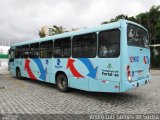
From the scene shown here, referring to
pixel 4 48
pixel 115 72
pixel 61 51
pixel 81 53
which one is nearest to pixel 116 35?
pixel 115 72

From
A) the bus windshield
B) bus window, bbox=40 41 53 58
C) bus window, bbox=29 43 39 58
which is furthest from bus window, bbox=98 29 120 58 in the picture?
bus window, bbox=29 43 39 58

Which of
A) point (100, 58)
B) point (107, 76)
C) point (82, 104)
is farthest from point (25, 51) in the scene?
point (107, 76)

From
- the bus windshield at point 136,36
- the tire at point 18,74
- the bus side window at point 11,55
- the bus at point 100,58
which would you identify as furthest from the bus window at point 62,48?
the bus side window at point 11,55

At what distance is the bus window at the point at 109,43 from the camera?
294 inches

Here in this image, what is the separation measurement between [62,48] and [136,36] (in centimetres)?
364

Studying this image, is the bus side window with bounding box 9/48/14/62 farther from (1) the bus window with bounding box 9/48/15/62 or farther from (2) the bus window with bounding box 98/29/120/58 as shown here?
(2) the bus window with bounding box 98/29/120/58

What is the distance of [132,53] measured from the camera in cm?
775

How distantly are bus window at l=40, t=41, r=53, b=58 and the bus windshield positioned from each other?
4.62m

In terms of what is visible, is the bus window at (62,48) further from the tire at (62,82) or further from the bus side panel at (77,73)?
the tire at (62,82)

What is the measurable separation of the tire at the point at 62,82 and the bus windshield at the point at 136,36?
3.76 metres

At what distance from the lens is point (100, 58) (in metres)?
8.03

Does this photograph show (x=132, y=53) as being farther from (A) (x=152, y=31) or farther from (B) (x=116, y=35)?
(A) (x=152, y=31)

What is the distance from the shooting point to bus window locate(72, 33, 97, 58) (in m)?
8.41

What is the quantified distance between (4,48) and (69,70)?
33.5m
